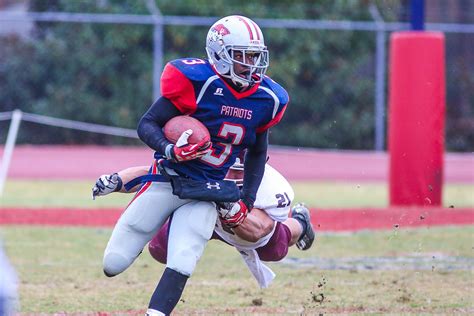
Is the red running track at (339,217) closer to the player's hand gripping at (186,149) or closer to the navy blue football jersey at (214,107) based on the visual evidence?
the navy blue football jersey at (214,107)

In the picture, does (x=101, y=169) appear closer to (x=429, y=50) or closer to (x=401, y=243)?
(x=429, y=50)

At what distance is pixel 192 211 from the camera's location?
5.32 meters

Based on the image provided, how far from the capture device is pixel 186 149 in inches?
204

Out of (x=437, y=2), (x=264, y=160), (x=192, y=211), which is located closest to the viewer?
(x=192, y=211)

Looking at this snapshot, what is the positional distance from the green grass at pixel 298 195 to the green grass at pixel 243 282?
8.73ft

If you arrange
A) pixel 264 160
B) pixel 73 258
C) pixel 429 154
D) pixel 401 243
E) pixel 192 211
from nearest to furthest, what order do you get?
pixel 192 211 < pixel 264 160 < pixel 73 258 < pixel 401 243 < pixel 429 154

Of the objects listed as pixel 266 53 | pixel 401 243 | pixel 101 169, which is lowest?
pixel 101 169

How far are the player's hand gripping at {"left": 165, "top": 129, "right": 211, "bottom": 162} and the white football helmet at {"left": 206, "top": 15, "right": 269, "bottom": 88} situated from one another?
403mm

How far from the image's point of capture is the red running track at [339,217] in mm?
10148

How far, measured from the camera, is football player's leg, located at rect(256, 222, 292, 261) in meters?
6.20

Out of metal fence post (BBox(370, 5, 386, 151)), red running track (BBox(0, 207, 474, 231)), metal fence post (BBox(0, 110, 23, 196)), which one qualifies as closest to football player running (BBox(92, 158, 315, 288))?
red running track (BBox(0, 207, 474, 231))

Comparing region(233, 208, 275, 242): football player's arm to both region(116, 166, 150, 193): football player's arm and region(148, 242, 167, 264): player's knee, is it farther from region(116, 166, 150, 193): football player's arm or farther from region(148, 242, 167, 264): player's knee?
region(116, 166, 150, 193): football player's arm

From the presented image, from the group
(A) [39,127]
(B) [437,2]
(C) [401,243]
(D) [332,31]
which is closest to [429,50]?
(C) [401,243]

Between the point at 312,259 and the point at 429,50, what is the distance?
4162 millimetres
